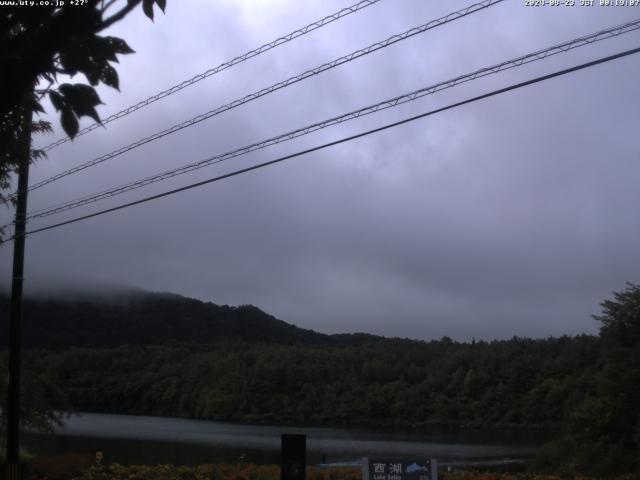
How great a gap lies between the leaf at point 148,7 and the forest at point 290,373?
35.0 meters

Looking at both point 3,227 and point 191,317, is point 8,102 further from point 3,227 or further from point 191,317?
point 191,317

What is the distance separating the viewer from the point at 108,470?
17312 millimetres

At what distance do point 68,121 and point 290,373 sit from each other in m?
64.7

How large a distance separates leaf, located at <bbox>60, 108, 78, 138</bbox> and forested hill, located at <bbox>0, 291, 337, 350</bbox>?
100 ft

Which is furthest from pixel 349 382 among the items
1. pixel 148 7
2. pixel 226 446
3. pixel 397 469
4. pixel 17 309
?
pixel 148 7

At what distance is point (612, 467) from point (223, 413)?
49715mm

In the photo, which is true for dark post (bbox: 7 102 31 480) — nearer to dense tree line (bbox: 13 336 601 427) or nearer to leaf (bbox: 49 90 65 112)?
leaf (bbox: 49 90 65 112)

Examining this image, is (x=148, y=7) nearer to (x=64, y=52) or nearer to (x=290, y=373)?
(x=64, y=52)

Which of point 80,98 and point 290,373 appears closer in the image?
point 80,98

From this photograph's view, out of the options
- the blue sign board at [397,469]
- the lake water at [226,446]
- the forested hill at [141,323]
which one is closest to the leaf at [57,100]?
the blue sign board at [397,469]

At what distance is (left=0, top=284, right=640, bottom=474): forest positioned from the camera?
5006cm

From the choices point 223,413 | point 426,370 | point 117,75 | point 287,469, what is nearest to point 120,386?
point 223,413

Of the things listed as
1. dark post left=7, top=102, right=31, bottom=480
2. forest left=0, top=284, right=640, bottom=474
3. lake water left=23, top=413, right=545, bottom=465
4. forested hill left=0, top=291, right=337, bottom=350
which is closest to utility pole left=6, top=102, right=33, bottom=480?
dark post left=7, top=102, right=31, bottom=480

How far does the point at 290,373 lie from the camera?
2662 inches
